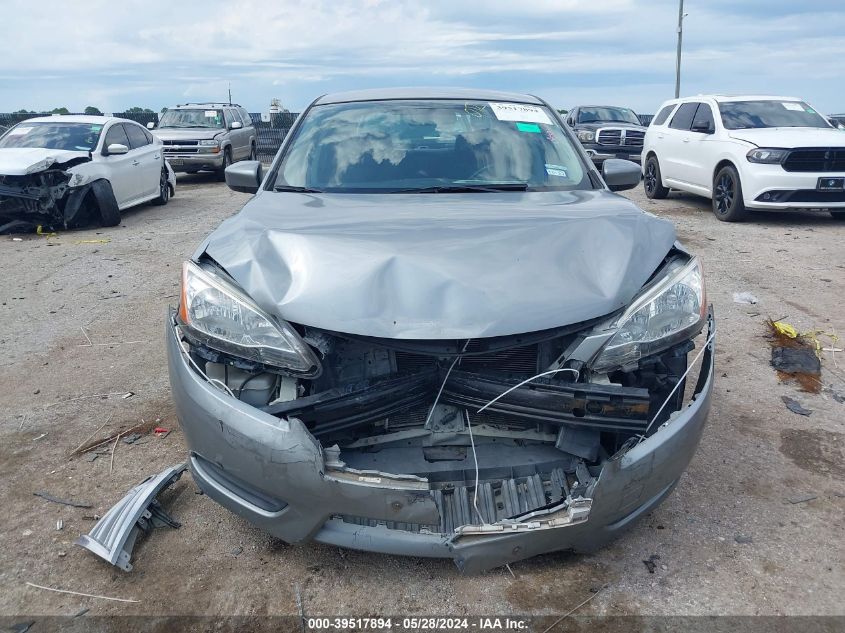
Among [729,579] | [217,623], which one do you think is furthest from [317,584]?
[729,579]

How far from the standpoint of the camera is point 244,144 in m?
18.6

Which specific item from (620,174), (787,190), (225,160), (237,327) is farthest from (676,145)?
(237,327)

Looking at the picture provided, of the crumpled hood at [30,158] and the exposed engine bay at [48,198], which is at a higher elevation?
the crumpled hood at [30,158]

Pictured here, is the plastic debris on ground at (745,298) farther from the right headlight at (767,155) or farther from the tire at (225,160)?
the tire at (225,160)

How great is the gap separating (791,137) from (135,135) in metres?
10.0

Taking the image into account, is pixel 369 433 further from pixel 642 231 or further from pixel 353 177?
pixel 353 177

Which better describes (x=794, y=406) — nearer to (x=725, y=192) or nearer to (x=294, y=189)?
(x=294, y=189)

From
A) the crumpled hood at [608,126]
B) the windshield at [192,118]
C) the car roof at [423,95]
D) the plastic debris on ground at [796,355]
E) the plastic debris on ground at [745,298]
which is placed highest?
the windshield at [192,118]

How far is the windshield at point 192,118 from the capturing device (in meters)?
17.4

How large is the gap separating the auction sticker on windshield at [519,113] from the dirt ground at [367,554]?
1.94 metres

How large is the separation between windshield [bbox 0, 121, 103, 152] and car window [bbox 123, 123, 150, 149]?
654 mm

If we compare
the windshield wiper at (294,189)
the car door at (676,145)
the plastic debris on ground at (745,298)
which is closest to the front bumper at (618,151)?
the car door at (676,145)

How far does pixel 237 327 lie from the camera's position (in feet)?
8.05

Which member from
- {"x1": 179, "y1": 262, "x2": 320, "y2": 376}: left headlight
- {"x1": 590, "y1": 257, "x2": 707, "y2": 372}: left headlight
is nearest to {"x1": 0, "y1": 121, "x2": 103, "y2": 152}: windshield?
{"x1": 179, "y1": 262, "x2": 320, "y2": 376}: left headlight
